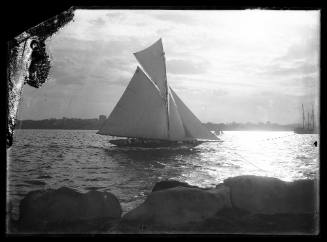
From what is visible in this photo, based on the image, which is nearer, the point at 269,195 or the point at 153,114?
the point at 269,195

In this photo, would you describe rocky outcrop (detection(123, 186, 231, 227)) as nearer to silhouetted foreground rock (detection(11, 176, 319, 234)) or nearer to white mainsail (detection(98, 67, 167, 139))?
silhouetted foreground rock (detection(11, 176, 319, 234))

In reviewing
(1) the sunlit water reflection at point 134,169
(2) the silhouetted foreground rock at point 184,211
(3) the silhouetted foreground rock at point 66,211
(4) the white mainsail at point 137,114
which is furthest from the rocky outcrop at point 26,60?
(4) the white mainsail at point 137,114

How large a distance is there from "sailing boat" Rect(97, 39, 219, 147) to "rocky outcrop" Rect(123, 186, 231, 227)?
2471 centimetres

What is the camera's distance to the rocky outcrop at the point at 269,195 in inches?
263

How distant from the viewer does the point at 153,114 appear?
3256 centimetres

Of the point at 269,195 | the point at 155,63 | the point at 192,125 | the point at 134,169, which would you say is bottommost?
the point at 134,169

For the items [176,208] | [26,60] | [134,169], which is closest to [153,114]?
[134,169]

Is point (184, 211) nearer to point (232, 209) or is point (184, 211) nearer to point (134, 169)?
point (232, 209)

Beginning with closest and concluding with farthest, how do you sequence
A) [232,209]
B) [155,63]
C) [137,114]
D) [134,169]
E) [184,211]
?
[184,211]
[232,209]
[134,169]
[137,114]
[155,63]

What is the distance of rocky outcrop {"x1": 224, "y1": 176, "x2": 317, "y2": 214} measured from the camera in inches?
263

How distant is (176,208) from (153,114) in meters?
26.5

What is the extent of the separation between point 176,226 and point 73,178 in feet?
40.3

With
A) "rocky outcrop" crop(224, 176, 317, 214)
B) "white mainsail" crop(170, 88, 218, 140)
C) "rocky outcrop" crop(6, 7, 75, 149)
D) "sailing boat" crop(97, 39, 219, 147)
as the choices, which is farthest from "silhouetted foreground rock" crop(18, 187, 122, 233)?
"white mainsail" crop(170, 88, 218, 140)
